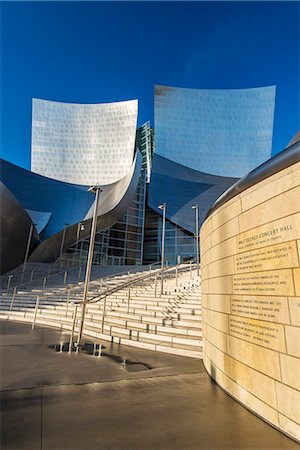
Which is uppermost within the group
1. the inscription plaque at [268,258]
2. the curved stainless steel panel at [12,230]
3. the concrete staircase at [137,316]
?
the curved stainless steel panel at [12,230]

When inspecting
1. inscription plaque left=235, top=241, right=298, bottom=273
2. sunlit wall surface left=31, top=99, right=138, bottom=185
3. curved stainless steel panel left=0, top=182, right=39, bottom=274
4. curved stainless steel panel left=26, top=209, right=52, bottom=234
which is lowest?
inscription plaque left=235, top=241, right=298, bottom=273

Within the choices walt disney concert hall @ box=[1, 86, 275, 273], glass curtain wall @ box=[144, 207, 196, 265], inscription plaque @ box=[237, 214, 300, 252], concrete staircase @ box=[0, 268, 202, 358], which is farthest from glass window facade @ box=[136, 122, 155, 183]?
inscription plaque @ box=[237, 214, 300, 252]

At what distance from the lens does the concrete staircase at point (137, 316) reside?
627 cm

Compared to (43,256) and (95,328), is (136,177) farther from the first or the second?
(95,328)

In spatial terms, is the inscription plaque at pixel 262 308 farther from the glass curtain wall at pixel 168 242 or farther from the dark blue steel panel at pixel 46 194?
the dark blue steel panel at pixel 46 194

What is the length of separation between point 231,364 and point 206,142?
46.3m

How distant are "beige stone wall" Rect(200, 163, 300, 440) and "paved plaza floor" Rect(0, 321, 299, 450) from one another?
0.26 meters

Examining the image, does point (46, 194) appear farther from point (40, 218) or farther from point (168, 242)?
point (168, 242)

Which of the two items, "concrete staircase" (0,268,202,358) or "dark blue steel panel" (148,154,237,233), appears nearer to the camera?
"concrete staircase" (0,268,202,358)

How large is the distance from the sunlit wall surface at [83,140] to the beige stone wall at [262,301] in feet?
122

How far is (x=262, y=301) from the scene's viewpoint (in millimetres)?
2895

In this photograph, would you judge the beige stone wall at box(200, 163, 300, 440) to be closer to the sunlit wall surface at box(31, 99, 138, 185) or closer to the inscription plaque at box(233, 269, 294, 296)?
the inscription plaque at box(233, 269, 294, 296)

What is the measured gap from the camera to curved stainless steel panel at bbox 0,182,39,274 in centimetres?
2123

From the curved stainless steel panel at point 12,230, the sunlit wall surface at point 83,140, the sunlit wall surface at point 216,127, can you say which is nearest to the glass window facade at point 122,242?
the curved stainless steel panel at point 12,230
